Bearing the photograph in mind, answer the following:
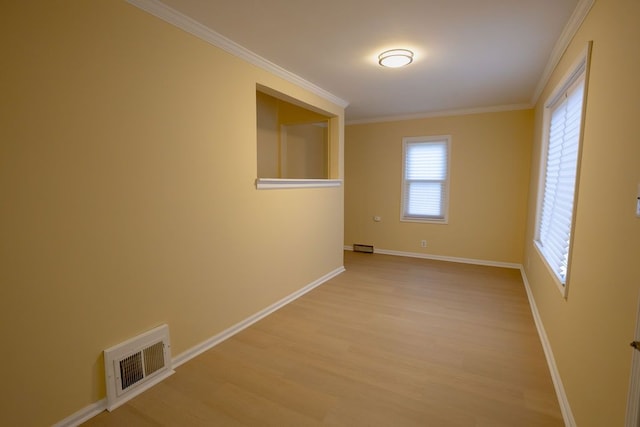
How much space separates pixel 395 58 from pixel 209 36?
1541mm

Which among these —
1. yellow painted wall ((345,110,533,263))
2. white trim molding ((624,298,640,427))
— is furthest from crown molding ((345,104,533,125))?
white trim molding ((624,298,640,427))

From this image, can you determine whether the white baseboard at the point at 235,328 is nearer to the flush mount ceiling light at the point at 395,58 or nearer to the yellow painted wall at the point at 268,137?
the yellow painted wall at the point at 268,137

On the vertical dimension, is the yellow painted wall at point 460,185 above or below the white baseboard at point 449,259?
above

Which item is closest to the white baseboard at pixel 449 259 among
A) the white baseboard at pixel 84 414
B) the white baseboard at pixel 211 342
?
the white baseboard at pixel 211 342

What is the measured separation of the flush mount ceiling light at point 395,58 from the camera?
8.83 ft

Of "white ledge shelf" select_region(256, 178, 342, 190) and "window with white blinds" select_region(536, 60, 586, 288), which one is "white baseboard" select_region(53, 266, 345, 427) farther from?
"window with white blinds" select_region(536, 60, 586, 288)

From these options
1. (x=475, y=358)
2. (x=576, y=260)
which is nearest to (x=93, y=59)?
(x=576, y=260)

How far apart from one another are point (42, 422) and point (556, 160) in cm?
410

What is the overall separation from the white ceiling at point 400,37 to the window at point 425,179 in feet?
4.89

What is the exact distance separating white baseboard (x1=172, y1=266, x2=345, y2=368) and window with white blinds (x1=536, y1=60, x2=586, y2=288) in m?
2.44

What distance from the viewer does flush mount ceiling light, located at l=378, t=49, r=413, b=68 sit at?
8.83ft

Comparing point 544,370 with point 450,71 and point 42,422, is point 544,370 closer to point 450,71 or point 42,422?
point 450,71

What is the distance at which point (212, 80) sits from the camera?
2.43m

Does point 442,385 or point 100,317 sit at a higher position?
point 100,317
